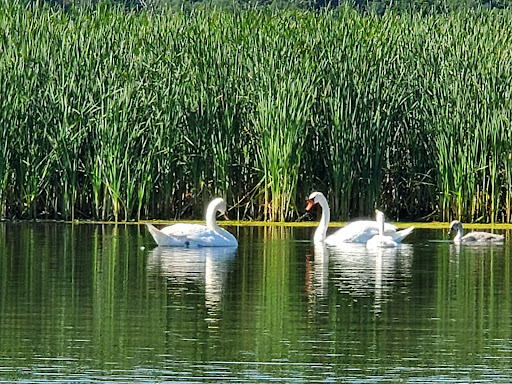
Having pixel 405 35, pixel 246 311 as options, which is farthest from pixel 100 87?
pixel 246 311

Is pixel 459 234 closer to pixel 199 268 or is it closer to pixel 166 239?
pixel 166 239

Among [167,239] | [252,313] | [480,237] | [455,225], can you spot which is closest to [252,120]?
[455,225]

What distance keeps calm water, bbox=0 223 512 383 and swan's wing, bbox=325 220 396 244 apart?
58 cm

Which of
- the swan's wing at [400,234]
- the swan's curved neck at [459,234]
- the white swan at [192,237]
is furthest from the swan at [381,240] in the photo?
the white swan at [192,237]

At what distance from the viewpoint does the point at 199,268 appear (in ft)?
50.1

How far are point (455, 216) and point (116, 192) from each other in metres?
4.49

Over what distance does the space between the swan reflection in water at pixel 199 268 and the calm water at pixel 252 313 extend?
0.02 meters

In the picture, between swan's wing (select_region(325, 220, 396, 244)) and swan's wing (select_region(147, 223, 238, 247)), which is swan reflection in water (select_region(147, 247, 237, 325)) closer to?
swan's wing (select_region(147, 223, 238, 247))

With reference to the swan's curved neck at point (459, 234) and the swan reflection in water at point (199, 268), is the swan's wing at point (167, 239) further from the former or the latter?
the swan's curved neck at point (459, 234)

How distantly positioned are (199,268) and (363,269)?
160 cm

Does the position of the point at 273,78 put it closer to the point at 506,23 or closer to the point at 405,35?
the point at 405,35

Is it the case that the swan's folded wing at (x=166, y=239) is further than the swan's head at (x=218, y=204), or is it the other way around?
the swan's head at (x=218, y=204)

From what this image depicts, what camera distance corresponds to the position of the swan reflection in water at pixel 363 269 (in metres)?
13.3

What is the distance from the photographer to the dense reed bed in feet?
67.3
